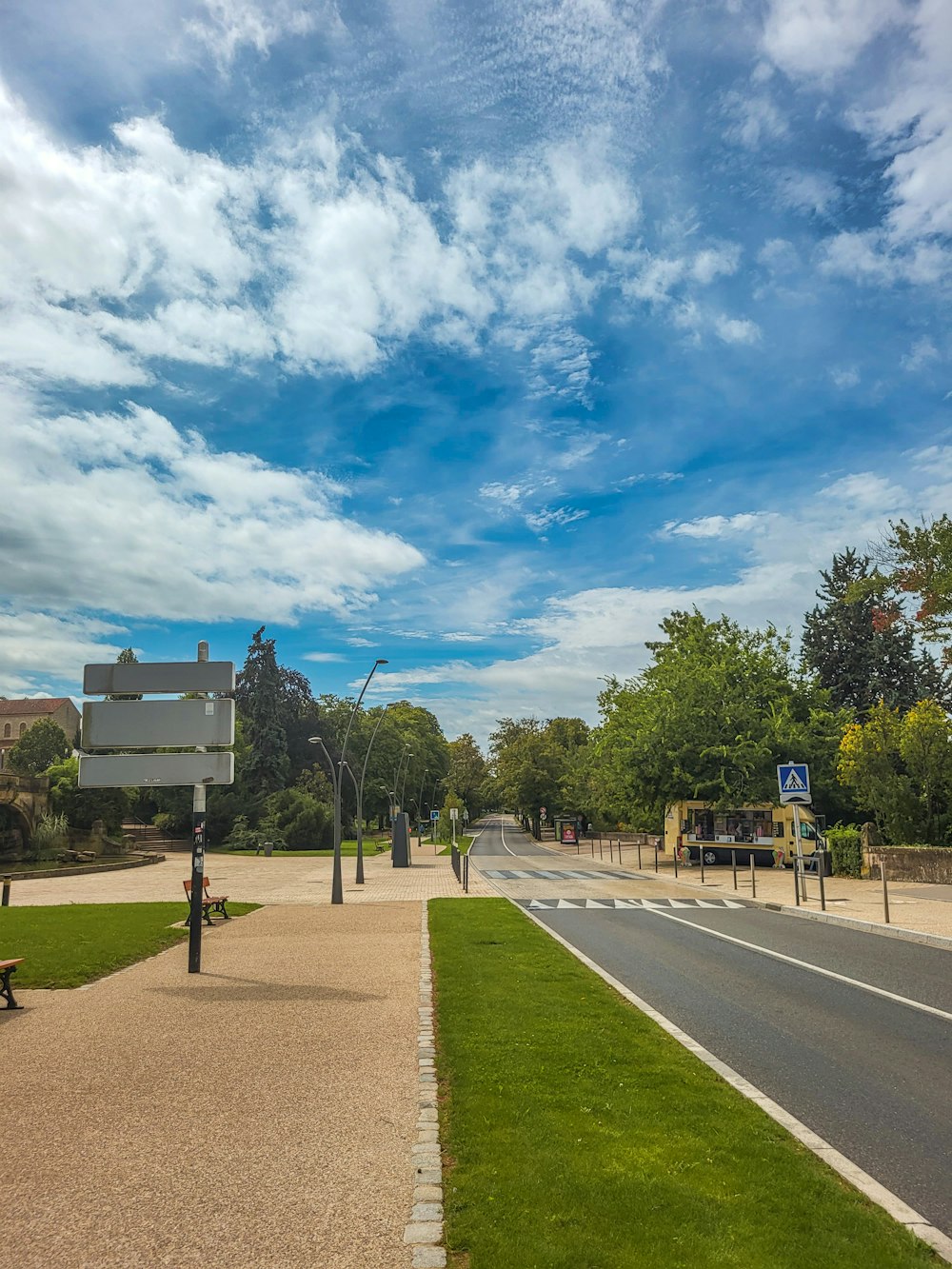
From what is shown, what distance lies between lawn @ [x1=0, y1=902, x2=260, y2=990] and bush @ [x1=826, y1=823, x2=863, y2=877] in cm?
1967

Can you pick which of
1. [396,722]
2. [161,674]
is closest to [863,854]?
[161,674]

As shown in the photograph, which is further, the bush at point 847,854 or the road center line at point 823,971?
the bush at point 847,854

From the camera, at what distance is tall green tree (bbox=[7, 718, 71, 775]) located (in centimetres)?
10125

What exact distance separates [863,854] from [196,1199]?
95.4ft

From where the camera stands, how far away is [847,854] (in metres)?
29.8

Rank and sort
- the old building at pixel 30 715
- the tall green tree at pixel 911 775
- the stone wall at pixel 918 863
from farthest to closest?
the old building at pixel 30 715 < the tall green tree at pixel 911 775 < the stone wall at pixel 918 863

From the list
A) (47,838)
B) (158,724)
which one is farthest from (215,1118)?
(47,838)

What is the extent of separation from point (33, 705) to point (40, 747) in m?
25.6

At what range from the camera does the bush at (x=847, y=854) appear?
96.9 ft

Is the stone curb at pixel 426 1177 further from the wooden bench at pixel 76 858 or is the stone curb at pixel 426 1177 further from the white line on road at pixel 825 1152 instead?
the wooden bench at pixel 76 858

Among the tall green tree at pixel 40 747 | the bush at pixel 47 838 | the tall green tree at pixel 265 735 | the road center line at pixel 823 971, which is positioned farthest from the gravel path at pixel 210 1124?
the tall green tree at pixel 40 747

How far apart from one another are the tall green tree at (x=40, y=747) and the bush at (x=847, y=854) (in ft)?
299

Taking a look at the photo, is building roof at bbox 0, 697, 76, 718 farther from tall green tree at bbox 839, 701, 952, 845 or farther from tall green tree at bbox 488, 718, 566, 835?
tall green tree at bbox 839, 701, 952, 845

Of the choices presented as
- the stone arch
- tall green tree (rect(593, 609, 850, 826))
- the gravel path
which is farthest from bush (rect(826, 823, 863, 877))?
the stone arch
